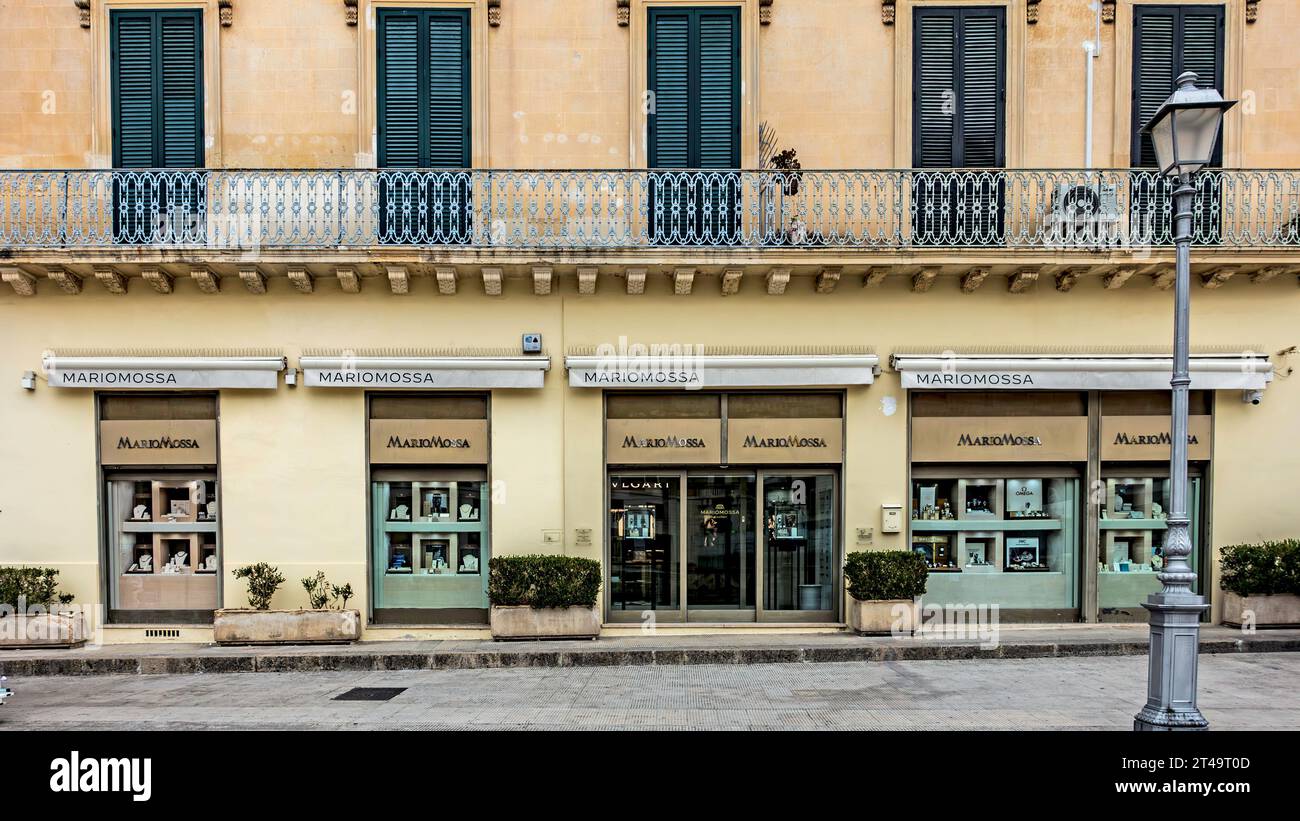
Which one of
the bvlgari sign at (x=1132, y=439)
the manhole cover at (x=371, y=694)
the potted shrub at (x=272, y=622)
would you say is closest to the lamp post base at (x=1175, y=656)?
the bvlgari sign at (x=1132, y=439)

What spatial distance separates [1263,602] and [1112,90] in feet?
23.6

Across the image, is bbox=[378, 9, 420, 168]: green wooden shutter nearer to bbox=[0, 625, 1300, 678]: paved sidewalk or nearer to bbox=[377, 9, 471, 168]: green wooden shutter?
bbox=[377, 9, 471, 168]: green wooden shutter

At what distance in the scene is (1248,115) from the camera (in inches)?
441

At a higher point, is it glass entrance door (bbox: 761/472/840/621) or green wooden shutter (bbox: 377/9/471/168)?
green wooden shutter (bbox: 377/9/471/168)

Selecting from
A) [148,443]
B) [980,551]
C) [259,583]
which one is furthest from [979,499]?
[148,443]

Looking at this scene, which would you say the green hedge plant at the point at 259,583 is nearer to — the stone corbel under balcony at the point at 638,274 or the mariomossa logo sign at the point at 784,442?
the stone corbel under balcony at the point at 638,274

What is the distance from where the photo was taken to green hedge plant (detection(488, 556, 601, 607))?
10336mm

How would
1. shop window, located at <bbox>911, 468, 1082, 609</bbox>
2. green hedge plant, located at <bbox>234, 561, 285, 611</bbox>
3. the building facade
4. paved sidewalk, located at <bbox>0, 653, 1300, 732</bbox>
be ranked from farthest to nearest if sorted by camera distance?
shop window, located at <bbox>911, 468, 1082, 609</bbox>
the building facade
green hedge plant, located at <bbox>234, 561, 285, 611</bbox>
paved sidewalk, located at <bbox>0, 653, 1300, 732</bbox>

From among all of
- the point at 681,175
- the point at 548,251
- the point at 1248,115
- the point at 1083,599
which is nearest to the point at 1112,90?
the point at 1248,115

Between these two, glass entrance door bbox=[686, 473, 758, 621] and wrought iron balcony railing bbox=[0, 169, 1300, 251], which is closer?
wrought iron balcony railing bbox=[0, 169, 1300, 251]

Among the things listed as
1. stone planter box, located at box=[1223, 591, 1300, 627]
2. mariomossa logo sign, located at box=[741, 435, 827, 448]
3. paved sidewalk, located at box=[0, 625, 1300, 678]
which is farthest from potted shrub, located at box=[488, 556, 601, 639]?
stone planter box, located at box=[1223, 591, 1300, 627]

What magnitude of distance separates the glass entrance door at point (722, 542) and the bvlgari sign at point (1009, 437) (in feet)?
8.47

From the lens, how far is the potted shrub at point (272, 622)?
Answer: 10500 mm

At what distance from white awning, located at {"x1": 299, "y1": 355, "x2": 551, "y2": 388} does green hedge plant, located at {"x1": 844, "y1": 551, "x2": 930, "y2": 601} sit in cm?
487
